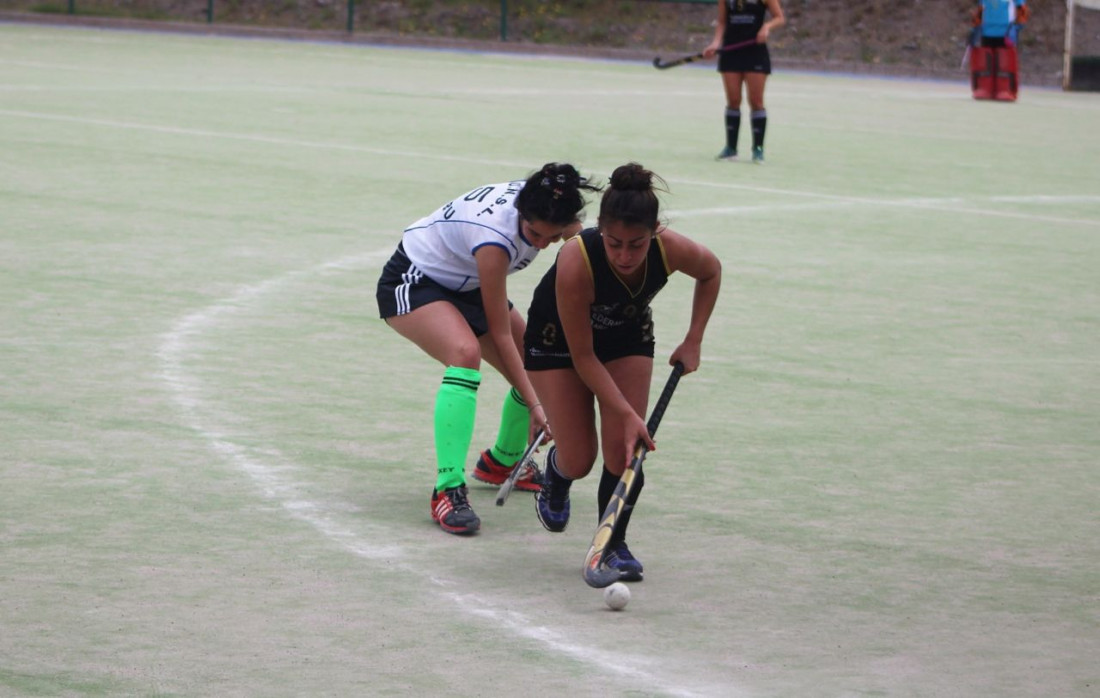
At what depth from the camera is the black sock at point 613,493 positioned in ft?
17.0

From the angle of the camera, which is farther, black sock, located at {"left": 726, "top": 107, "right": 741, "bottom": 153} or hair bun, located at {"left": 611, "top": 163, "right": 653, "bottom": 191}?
black sock, located at {"left": 726, "top": 107, "right": 741, "bottom": 153}

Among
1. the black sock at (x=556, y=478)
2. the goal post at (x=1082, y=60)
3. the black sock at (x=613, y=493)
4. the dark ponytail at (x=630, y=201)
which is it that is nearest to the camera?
the dark ponytail at (x=630, y=201)

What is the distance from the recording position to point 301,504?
5875mm

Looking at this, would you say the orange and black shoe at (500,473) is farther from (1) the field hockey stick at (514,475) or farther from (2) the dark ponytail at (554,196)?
(2) the dark ponytail at (554,196)

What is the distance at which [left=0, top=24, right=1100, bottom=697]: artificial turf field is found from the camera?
4.59m

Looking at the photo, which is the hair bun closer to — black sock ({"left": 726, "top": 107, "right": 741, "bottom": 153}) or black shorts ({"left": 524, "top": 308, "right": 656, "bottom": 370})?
black shorts ({"left": 524, "top": 308, "right": 656, "bottom": 370})

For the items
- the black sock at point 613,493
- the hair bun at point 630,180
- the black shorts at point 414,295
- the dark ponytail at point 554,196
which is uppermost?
the hair bun at point 630,180

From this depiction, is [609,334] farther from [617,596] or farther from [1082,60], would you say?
[1082,60]

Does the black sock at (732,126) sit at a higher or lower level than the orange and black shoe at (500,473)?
higher

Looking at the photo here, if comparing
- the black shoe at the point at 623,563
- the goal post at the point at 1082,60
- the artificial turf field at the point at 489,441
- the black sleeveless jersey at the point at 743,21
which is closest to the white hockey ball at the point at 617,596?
the artificial turf field at the point at 489,441

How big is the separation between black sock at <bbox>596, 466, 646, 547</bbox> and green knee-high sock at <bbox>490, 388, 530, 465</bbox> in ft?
2.58

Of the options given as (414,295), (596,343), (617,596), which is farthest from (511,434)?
(617,596)

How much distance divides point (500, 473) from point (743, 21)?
11.0 metres

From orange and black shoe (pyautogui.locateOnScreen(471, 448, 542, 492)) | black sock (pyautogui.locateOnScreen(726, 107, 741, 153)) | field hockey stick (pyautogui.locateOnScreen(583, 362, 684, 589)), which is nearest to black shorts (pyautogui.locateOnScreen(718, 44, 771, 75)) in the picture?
black sock (pyautogui.locateOnScreen(726, 107, 741, 153))
